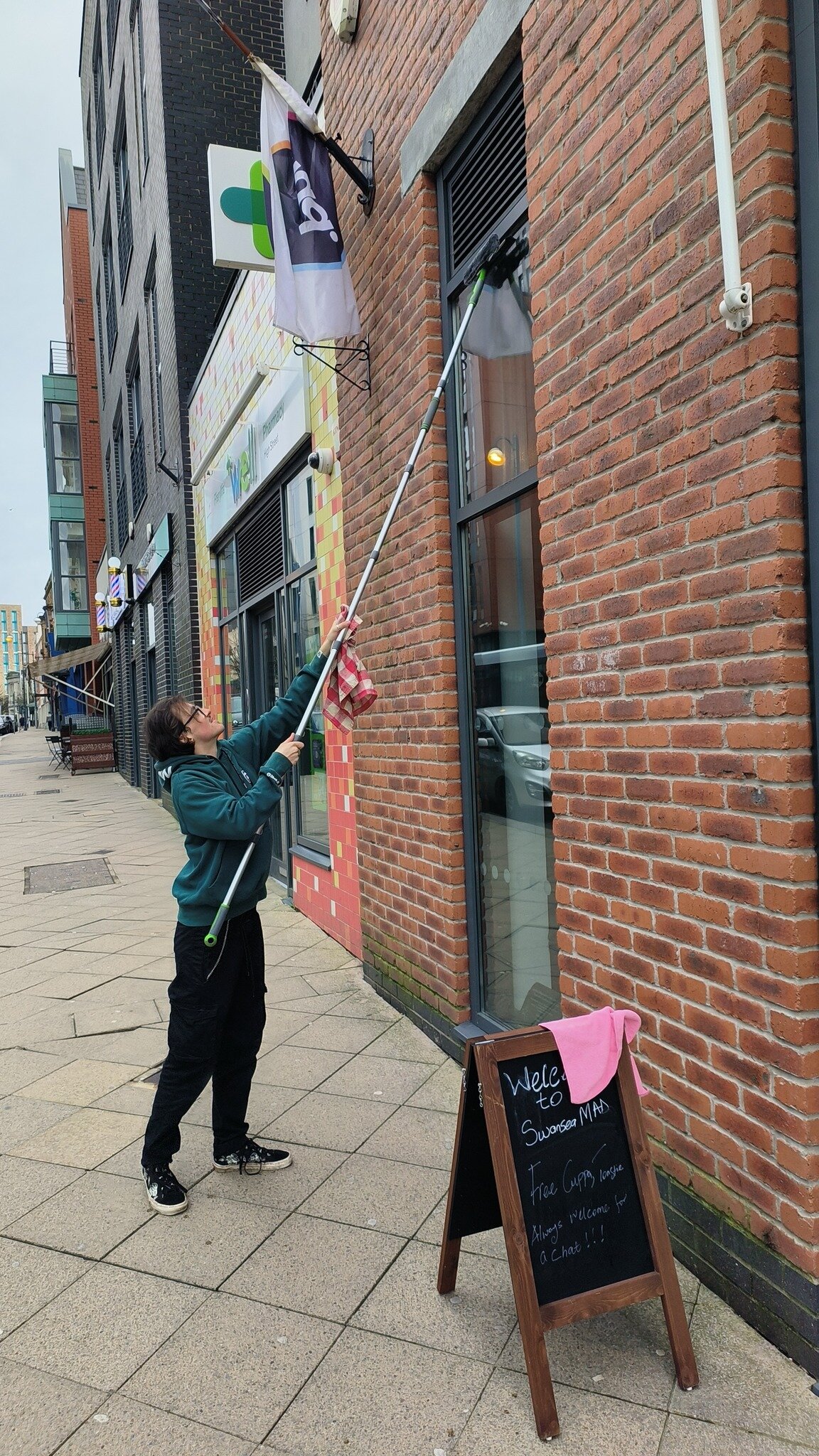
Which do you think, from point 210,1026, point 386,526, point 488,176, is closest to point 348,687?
point 386,526

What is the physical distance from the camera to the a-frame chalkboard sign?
2.14 metres

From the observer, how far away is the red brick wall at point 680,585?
2.12 m

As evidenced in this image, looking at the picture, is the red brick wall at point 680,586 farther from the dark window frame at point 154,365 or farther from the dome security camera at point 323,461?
the dark window frame at point 154,365

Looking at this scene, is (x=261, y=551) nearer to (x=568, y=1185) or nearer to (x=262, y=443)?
(x=262, y=443)

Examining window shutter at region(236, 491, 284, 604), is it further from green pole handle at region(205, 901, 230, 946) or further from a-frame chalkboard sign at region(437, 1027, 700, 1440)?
a-frame chalkboard sign at region(437, 1027, 700, 1440)

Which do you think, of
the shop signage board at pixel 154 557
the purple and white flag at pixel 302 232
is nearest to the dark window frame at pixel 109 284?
the shop signage board at pixel 154 557

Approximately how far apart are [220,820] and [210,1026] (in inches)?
27.6

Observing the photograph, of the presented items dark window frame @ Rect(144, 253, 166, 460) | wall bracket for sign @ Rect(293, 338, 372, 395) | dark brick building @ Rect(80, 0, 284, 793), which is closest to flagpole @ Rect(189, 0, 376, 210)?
wall bracket for sign @ Rect(293, 338, 372, 395)

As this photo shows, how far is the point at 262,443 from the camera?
300 inches

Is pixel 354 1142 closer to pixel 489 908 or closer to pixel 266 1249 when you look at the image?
pixel 266 1249

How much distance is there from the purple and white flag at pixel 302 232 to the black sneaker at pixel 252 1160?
12.2 ft

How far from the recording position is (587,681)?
116 inches

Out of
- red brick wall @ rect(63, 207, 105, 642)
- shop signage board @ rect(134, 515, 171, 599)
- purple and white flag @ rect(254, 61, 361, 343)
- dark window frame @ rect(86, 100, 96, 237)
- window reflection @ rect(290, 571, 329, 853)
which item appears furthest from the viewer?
red brick wall @ rect(63, 207, 105, 642)

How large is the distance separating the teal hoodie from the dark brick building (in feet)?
27.4
